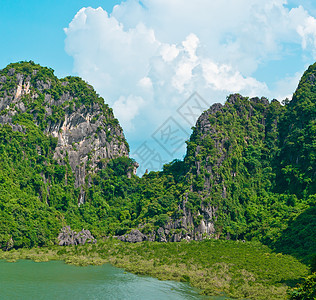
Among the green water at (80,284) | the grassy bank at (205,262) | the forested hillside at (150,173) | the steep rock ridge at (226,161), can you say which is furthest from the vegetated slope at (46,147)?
the steep rock ridge at (226,161)

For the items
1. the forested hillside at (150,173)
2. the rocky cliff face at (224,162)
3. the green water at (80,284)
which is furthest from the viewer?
the rocky cliff face at (224,162)

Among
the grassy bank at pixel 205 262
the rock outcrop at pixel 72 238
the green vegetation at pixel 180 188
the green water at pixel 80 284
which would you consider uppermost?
the green vegetation at pixel 180 188

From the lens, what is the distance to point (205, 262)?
111 ft

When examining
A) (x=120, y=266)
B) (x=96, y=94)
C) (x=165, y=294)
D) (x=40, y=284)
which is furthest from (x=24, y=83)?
(x=165, y=294)

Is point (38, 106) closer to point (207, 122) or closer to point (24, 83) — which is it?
point (24, 83)

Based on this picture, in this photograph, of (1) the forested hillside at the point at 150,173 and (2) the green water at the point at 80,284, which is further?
(1) the forested hillside at the point at 150,173

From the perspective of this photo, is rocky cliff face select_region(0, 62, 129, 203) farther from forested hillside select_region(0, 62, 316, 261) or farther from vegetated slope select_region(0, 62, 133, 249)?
forested hillside select_region(0, 62, 316, 261)

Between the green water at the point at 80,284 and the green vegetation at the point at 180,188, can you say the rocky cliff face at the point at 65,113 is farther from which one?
the green water at the point at 80,284

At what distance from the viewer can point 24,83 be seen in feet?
212

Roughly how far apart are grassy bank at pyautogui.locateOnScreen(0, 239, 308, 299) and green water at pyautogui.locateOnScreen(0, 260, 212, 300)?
1.67 m

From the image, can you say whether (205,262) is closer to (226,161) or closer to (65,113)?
(226,161)

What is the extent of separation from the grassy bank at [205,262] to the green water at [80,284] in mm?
1674

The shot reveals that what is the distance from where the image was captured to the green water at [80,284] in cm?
2395

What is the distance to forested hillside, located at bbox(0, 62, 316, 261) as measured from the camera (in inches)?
1891
